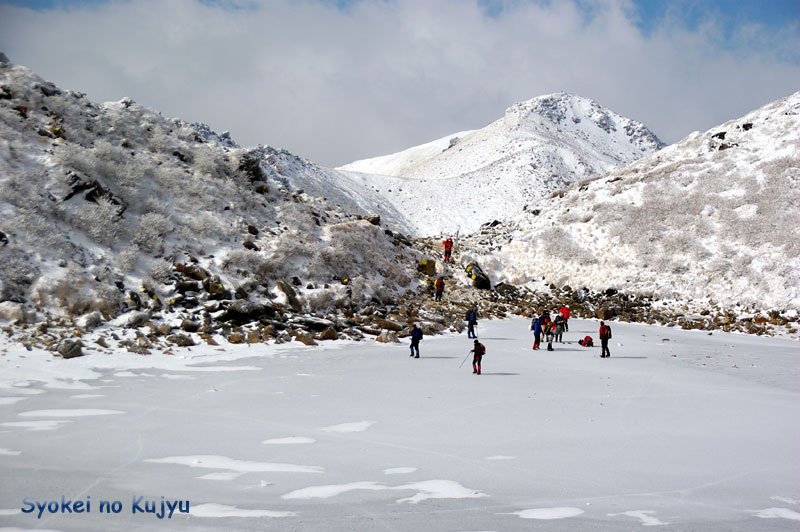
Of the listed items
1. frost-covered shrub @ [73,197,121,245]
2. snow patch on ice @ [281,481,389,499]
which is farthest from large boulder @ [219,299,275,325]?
snow patch on ice @ [281,481,389,499]

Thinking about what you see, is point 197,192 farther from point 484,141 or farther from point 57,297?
point 484,141

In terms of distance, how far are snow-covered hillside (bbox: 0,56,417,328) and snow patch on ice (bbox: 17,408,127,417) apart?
751cm

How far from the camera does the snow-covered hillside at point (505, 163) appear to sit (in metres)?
69.2

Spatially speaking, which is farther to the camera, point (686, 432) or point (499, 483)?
point (686, 432)

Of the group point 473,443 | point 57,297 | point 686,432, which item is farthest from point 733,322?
point 57,297

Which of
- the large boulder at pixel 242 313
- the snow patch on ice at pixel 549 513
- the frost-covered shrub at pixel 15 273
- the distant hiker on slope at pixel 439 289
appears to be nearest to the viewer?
the snow patch on ice at pixel 549 513

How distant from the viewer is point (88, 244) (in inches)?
743

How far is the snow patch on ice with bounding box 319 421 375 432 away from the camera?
8.55 meters

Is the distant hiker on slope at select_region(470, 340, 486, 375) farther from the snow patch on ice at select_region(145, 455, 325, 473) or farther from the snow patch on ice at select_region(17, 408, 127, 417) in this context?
the snow patch on ice at select_region(17, 408, 127, 417)

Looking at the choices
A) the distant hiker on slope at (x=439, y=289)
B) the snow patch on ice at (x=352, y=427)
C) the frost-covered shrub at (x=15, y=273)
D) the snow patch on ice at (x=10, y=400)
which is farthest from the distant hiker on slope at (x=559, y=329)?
the frost-covered shrub at (x=15, y=273)

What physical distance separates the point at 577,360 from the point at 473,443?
987 cm

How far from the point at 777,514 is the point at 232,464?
653 cm

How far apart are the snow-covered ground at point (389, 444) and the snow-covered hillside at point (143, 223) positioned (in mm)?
5290

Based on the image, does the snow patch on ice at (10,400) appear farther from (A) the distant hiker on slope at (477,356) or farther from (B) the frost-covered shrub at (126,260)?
(A) the distant hiker on slope at (477,356)
